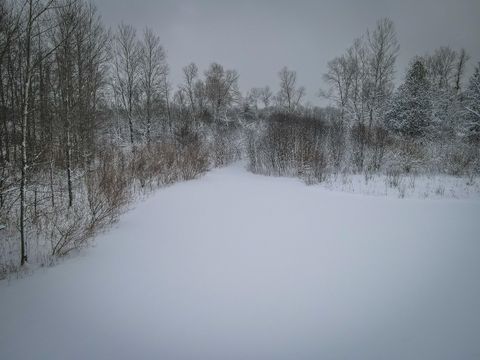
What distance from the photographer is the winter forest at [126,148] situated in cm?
441

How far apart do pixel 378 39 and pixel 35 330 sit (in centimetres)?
2379

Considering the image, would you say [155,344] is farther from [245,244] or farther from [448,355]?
[448,355]

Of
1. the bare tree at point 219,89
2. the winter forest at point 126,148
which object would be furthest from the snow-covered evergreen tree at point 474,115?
the bare tree at point 219,89

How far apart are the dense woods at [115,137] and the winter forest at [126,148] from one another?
0.22 feet

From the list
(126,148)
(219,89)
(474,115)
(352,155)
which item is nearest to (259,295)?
(352,155)

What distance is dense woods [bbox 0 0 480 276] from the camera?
4.43 meters

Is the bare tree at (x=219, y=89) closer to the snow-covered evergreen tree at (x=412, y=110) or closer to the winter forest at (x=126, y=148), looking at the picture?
the winter forest at (x=126, y=148)

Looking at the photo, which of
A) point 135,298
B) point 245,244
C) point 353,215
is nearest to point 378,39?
point 353,215

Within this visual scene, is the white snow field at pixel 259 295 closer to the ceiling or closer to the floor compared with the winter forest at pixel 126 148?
closer to the floor

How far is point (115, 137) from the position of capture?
25391 millimetres

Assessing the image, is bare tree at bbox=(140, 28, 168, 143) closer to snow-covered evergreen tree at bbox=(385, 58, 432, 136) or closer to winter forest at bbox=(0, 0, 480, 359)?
winter forest at bbox=(0, 0, 480, 359)

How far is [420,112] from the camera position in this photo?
16812mm

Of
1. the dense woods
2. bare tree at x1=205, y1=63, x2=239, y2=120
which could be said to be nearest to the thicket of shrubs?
the dense woods

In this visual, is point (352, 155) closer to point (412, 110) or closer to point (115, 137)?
point (412, 110)
